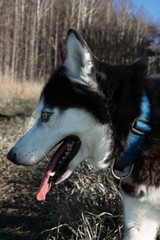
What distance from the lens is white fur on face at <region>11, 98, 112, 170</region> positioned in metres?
1.54

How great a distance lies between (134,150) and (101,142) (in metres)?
0.20

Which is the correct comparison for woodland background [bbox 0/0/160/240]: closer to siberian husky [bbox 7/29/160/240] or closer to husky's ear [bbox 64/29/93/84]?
siberian husky [bbox 7/29/160/240]

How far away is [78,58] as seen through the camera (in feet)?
5.01

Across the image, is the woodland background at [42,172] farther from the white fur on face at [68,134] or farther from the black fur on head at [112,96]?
the white fur on face at [68,134]

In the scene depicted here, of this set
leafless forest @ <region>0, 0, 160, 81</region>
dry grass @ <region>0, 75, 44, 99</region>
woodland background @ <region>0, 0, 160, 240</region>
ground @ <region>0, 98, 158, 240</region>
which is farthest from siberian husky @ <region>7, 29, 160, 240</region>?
leafless forest @ <region>0, 0, 160, 81</region>

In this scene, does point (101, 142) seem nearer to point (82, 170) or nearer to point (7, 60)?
point (82, 170)

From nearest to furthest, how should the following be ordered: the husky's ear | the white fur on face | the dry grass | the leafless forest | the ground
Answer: the husky's ear, the white fur on face, the ground, the dry grass, the leafless forest

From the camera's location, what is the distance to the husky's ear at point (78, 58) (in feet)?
4.70

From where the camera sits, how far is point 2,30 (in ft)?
44.6

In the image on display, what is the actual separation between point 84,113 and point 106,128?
0.51 ft

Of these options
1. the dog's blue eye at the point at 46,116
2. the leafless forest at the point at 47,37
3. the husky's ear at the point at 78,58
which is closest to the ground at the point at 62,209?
the dog's blue eye at the point at 46,116

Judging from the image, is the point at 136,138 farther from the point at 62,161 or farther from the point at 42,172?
the point at 42,172

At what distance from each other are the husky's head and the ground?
53cm

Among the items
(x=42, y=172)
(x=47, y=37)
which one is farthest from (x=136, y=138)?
(x=47, y=37)
